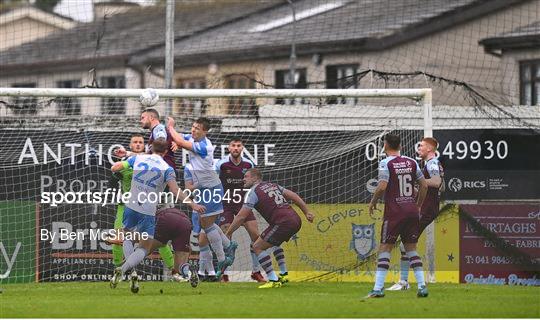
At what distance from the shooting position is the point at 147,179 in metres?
16.2

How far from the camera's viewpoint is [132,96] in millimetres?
18453

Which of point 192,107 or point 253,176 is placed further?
point 192,107

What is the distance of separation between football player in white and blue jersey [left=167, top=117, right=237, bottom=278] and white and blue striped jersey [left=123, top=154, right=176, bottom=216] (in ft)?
5.02

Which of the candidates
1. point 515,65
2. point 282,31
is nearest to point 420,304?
point 515,65

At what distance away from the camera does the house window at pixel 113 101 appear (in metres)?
29.0

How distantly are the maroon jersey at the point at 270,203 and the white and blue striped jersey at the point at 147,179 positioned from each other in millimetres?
1591

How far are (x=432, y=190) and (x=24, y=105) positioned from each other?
852cm

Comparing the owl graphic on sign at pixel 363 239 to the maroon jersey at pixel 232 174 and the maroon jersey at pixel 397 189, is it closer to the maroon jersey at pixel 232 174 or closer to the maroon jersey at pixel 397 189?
the maroon jersey at pixel 232 174

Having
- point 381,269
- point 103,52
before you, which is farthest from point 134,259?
point 103,52

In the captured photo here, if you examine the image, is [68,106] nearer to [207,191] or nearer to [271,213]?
[207,191]

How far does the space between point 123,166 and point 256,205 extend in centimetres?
200

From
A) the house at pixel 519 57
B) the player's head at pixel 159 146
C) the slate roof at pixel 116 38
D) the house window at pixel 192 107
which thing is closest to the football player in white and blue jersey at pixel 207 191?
the player's head at pixel 159 146

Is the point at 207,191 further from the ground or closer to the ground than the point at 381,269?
further from the ground

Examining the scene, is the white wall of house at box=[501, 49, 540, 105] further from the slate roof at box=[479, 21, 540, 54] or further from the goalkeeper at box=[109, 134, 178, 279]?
the goalkeeper at box=[109, 134, 178, 279]
